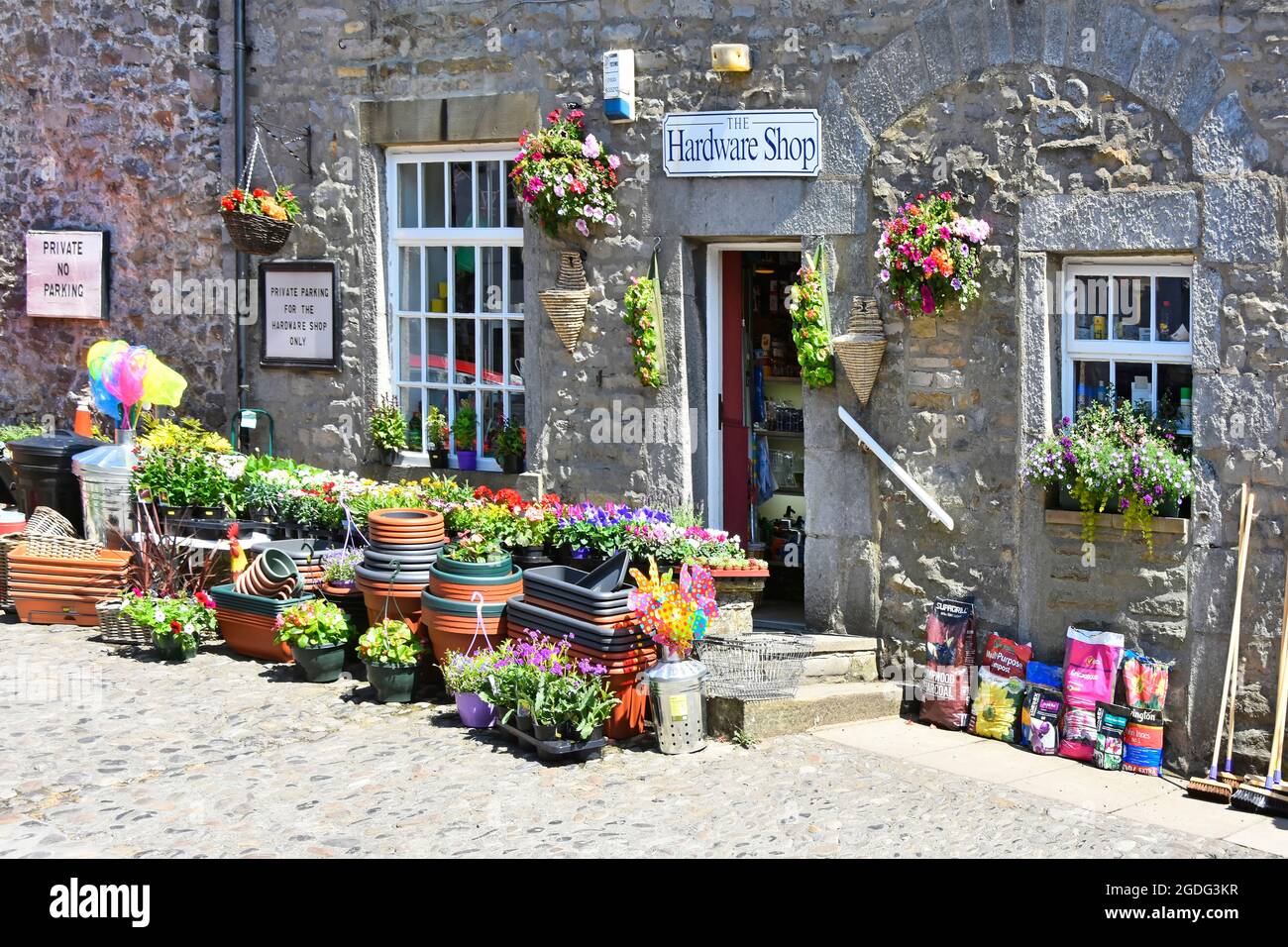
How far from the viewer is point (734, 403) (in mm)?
9844

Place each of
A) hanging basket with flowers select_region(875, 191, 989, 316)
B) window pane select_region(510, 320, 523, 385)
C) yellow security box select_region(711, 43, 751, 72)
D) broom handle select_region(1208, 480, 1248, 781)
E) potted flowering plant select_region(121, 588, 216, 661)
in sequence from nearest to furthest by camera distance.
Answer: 1. broom handle select_region(1208, 480, 1248, 781)
2. hanging basket with flowers select_region(875, 191, 989, 316)
3. yellow security box select_region(711, 43, 751, 72)
4. potted flowering plant select_region(121, 588, 216, 661)
5. window pane select_region(510, 320, 523, 385)

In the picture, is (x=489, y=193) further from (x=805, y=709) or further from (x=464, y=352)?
(x=805, y=709)

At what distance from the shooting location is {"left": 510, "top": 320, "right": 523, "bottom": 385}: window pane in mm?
10219

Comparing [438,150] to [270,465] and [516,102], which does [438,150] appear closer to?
[516,102]

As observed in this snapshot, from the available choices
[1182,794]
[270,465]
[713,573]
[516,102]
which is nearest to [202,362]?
[270,465]

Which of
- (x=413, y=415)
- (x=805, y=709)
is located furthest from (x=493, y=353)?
(x=805, y=709)

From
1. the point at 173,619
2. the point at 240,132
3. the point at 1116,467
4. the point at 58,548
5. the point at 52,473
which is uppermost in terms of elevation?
the point at 240,132

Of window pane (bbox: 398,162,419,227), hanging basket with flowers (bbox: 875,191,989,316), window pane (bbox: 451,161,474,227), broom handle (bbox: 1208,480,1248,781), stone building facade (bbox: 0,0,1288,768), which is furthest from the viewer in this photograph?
window pane (bbox: 398,162,419,227)

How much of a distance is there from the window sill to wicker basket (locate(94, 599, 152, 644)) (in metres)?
5.39

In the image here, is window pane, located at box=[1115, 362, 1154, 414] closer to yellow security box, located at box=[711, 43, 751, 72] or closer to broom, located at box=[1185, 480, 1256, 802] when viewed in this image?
broom, located at box=[1185, 480, 1256, 802]

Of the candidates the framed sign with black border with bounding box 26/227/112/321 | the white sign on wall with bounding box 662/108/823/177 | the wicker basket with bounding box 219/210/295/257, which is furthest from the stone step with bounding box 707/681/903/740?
the framed sign with black border with bounding box 26/227/112/321

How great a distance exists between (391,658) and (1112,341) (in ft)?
13.9

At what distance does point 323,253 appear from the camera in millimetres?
10766

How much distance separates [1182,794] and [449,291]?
5.62 m
